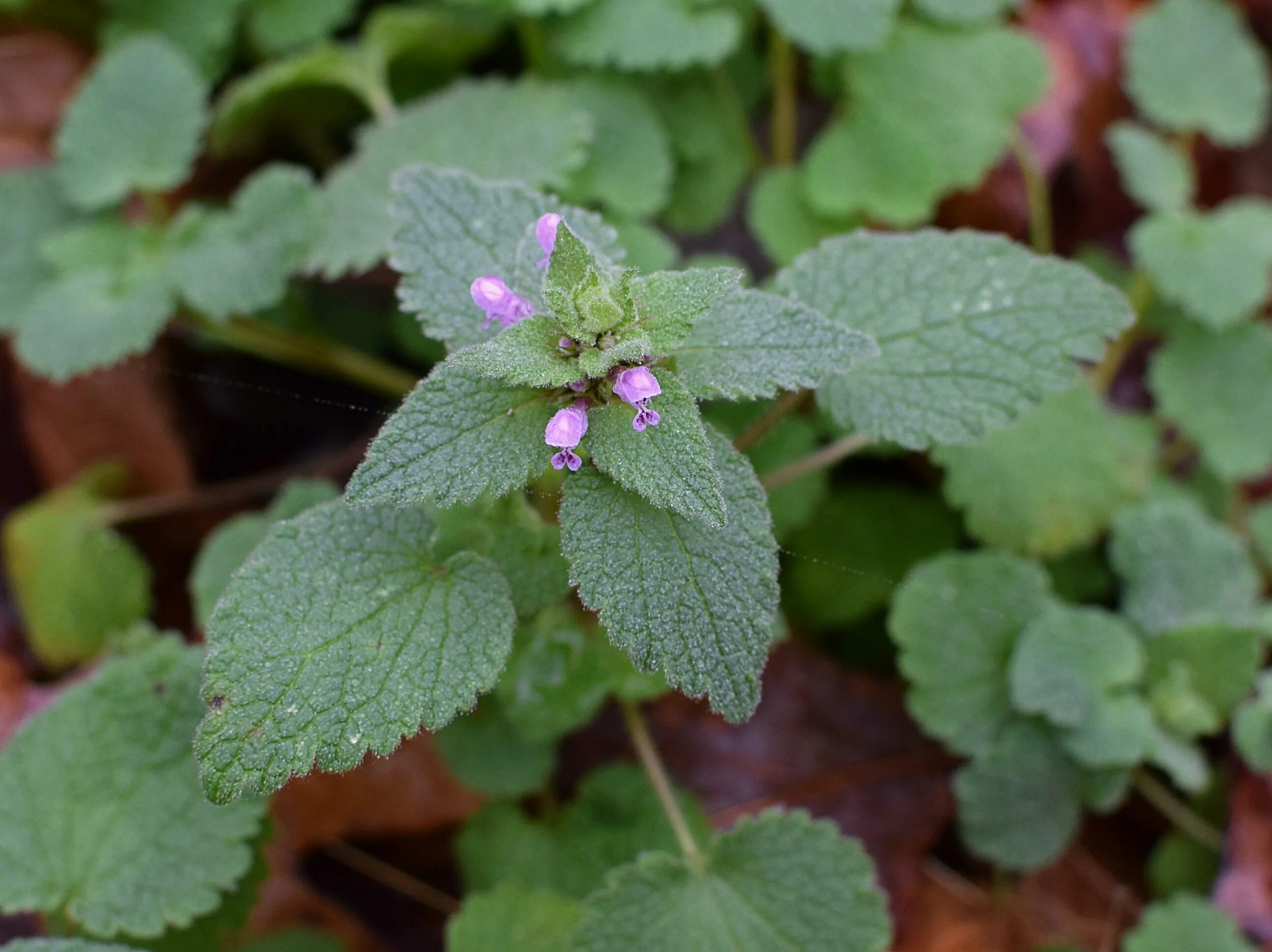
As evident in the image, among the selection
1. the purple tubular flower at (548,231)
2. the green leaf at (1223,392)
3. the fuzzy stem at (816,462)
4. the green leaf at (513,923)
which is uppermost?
the purple tubular flower at (548,231)

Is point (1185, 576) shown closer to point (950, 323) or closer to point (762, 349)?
point (950, 323)

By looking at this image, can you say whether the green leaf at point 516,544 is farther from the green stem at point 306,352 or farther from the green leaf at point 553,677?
the green stem at point 306,352

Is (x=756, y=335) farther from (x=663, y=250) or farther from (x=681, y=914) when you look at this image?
(x=681, y=914)

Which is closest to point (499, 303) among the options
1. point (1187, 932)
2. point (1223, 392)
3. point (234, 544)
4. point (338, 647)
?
point (338, 647)

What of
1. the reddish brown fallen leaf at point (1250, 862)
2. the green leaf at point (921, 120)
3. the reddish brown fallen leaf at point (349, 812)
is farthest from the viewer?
the green leaf at point (921, 120)

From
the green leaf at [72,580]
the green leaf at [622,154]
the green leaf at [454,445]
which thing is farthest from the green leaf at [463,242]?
the green leaf at [72,580]

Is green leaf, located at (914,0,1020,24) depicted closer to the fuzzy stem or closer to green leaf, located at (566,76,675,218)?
green leaf, located at (566,76,675,218)
